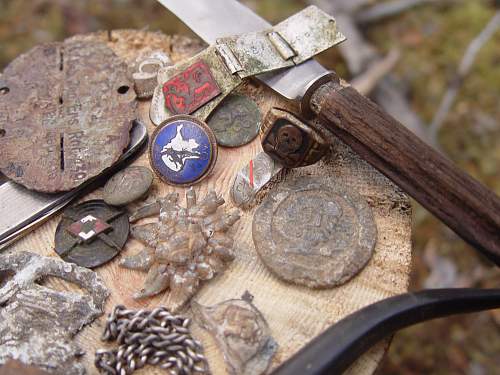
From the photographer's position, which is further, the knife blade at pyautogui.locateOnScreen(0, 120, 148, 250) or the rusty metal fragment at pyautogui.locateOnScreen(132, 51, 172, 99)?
the rusty metal fragment at pyautogui.locateOnScreen(132, 51, 172, 99)

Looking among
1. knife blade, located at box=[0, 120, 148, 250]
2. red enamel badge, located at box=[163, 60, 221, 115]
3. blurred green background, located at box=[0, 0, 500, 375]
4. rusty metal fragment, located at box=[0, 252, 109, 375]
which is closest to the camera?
rusty metal fragment, located at box=[0, 252, 109, 375]

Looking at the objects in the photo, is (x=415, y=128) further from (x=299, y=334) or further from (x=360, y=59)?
(x=299, y=334)

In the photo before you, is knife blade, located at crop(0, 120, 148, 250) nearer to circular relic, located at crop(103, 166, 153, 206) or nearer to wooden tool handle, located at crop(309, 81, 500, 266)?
circular relic, located at crop(103, 166, 153, 206)

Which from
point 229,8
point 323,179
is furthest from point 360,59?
point 323,179

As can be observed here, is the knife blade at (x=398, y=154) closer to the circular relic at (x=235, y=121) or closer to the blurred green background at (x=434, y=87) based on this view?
the circular relic at (x=235, y=121)

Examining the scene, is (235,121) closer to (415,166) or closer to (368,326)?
(415,166)

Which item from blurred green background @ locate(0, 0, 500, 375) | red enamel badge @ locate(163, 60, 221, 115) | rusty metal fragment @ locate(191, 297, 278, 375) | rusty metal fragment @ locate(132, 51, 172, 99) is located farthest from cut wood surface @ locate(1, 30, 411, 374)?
blurred green background @ locate(0, 0, 500, 375)
